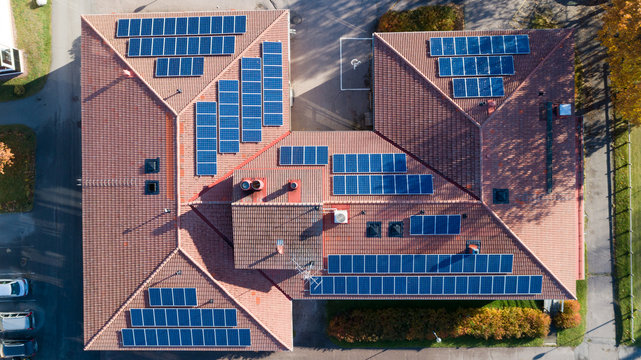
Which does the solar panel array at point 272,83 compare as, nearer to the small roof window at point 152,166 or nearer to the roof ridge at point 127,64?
the roof ridge at point 127,64

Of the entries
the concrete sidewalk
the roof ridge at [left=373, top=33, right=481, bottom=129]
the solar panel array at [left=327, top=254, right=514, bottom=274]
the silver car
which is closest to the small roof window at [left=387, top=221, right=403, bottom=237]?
the solar panel array at [left=327, top=254, right=514, bottom=274]

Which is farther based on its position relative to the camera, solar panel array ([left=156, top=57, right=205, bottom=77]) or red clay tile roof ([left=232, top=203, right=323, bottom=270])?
solar panel array ([left=156, top=57, right=205, bottom=77])

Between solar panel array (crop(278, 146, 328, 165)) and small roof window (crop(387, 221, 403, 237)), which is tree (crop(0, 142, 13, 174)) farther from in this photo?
small roof window (crop(387, 221, 403, 237))

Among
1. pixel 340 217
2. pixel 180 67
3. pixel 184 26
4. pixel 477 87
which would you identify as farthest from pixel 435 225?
pixel 184 26

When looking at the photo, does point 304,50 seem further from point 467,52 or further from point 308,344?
point 308,344

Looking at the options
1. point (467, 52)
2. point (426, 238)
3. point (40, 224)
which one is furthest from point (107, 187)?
point (467, 52)

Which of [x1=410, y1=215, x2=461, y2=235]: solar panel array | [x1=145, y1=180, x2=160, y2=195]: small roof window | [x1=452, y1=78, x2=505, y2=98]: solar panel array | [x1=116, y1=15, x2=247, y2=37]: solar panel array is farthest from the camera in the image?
A: [x1=116, y1=15, x2=247, y2=37]: solar panel array
